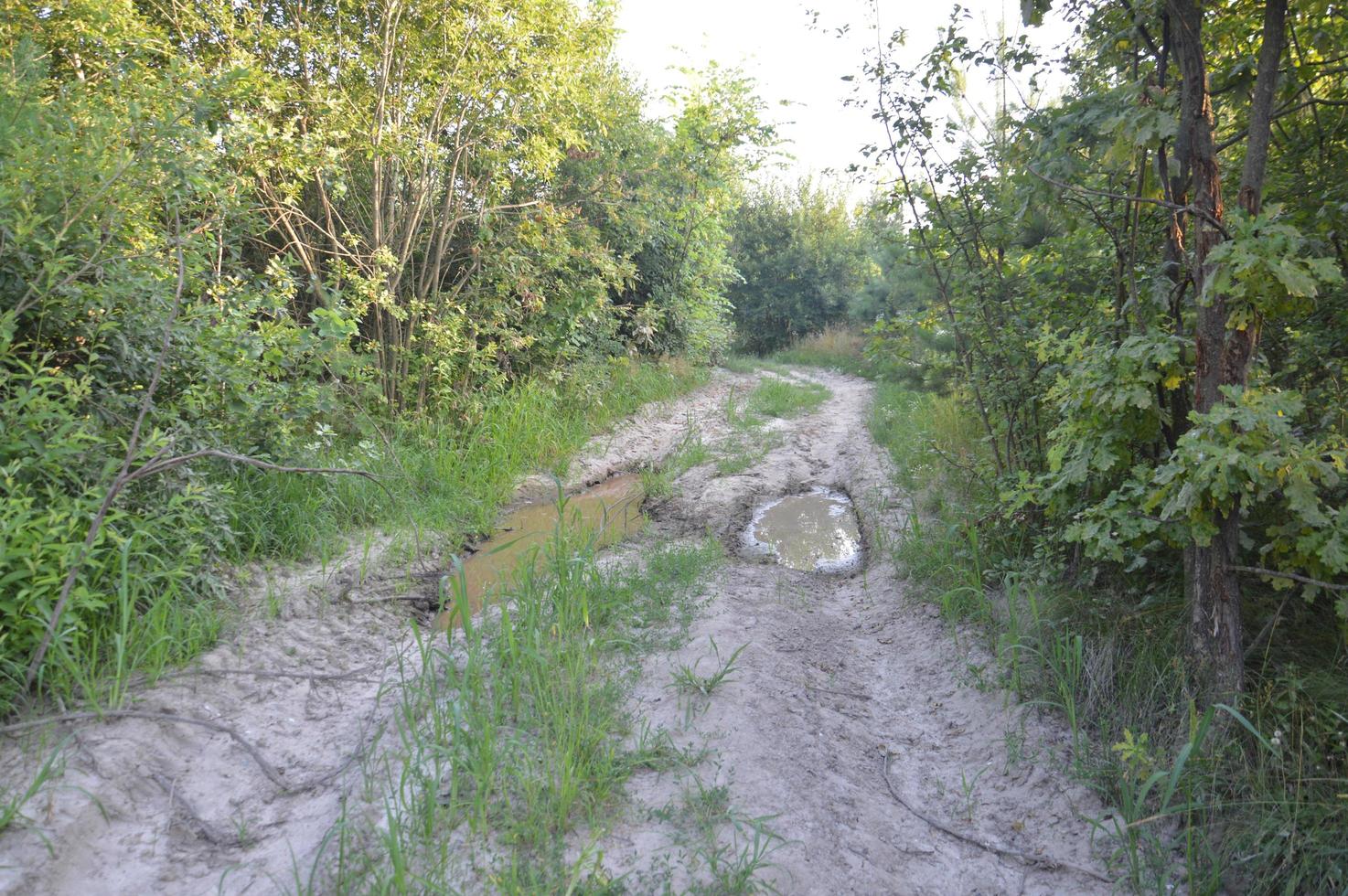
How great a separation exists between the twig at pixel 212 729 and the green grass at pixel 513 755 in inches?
9.3

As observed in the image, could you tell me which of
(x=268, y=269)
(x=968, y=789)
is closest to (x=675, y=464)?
(x=268, y=269)

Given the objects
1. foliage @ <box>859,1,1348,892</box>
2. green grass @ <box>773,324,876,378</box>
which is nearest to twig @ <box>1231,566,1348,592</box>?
foliage @ <box>859,1,1348,892</box>

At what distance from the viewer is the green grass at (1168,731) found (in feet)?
7.68

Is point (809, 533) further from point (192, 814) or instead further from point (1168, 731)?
point (192, 814)

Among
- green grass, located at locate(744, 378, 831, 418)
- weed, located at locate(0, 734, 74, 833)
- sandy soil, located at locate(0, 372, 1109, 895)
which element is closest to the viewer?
weed, located at locate(0, 734, 74, 833)

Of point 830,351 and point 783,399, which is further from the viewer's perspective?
point 830,351

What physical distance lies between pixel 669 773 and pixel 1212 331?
103 inches

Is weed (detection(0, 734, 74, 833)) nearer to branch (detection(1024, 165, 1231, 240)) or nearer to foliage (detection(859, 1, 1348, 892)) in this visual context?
foliage (detection(859, 1, 1348, 892))

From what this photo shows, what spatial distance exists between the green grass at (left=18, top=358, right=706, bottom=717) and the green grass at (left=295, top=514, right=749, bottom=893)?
46.2 inches

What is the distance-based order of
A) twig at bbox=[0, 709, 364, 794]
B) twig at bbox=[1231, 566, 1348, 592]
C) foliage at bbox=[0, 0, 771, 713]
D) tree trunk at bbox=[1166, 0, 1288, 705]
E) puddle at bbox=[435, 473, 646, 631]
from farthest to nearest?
puddle at bbox=[435, 473, 646, 631] < foliage at bbox=[0, 0, 771, 713] < twig at bbox=[0, 709, 364, 794] < tree trunk at bbox=[1166, 0, 1288, 705] < twig at bbox=[1231, 566, 1348, 592]

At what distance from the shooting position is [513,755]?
2.81 m

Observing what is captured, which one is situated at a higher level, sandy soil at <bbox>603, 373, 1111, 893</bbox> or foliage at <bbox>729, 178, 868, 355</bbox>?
foliage at <bbox>729, 178, 868, 355</bbox>

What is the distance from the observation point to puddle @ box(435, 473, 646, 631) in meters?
4.84

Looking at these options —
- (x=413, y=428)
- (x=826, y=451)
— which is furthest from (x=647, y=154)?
(x=413, y=428)
